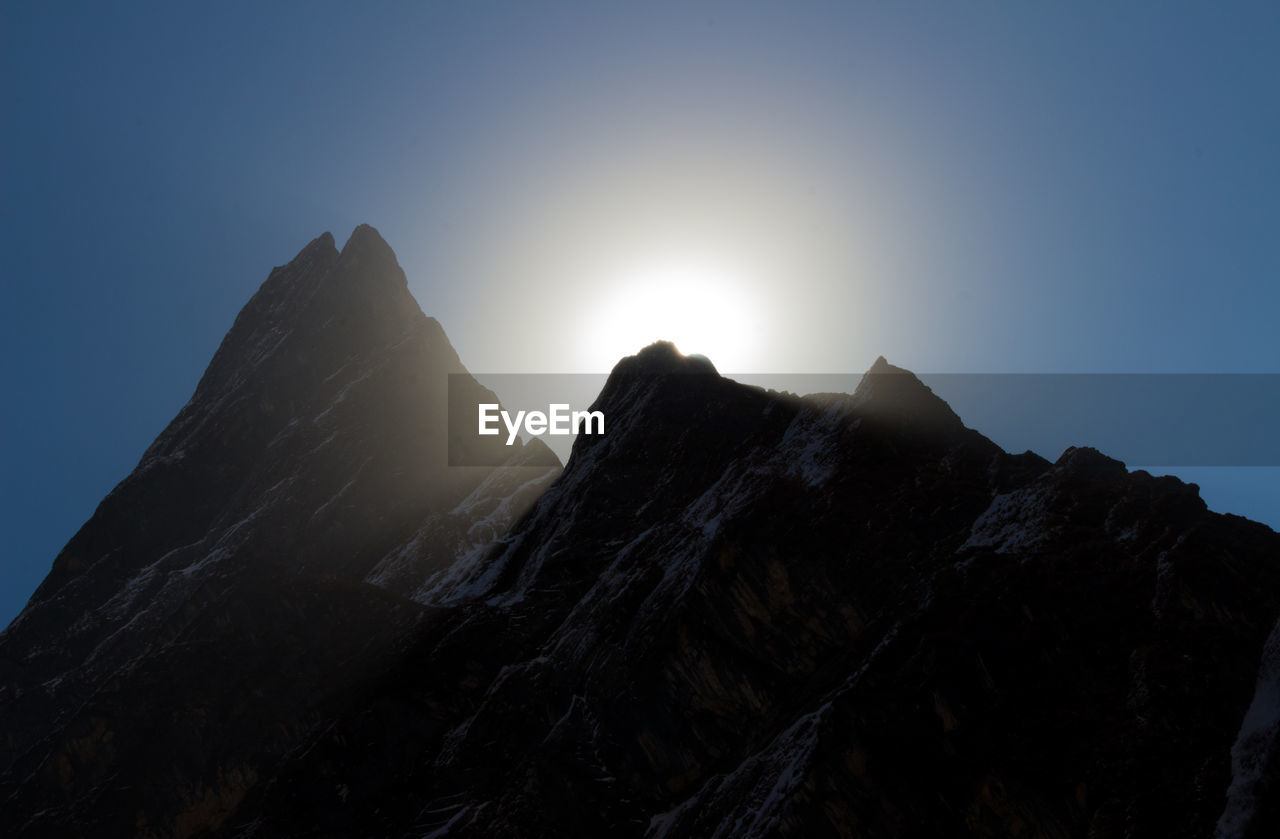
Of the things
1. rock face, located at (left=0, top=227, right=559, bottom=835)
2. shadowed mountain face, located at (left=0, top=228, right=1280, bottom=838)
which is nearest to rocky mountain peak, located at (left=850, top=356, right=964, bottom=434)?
shadowed mountain face, located at (left=0, top=228, right=1280, bottom=838)

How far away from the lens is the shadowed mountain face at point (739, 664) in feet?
105

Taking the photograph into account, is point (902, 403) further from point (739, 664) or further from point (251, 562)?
point (251, 562)

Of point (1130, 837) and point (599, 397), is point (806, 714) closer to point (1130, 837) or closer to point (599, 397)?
point (1130, 837)

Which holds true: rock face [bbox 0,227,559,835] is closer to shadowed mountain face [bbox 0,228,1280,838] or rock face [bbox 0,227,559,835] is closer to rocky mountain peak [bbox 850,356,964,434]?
shadowed mountain face [bbox 0,228,1280,838]

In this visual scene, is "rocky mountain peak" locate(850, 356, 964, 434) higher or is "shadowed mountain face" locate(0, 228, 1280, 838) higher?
"rocky mountain peak" locate(850, 356, 964, 434)

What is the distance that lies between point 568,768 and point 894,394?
1204 inches

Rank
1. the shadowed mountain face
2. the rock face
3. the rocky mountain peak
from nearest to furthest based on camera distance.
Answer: the shadowed mountain face < the rocky mountain peak < the rock face

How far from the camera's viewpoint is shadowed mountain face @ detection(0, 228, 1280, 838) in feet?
105

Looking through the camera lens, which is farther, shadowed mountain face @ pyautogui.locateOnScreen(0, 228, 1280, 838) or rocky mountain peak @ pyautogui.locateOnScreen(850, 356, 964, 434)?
rocky mountain peak @ pyautogui.locateOnScreen(850, 356, 964, 434)

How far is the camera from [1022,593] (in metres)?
37.0

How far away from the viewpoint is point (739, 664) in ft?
137

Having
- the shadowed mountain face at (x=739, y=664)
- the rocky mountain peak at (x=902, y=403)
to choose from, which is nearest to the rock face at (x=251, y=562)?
the shadowed mountain face at (x=739, y=664)

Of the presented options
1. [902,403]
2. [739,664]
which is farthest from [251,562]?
[902,403]

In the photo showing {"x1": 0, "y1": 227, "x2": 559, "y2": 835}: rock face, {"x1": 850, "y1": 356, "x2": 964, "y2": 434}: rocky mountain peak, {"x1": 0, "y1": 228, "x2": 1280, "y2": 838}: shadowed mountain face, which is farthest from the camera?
{"x1": 0, "y1": 227, "x2": 559, "y2": 835}: rock face
